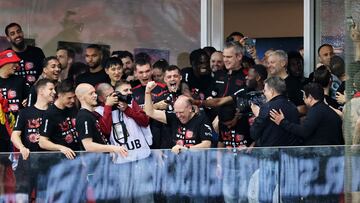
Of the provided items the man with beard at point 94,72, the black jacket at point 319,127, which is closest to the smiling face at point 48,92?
the man with beard at point 94,72

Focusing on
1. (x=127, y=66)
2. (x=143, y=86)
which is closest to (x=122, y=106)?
(x=143, y=86)

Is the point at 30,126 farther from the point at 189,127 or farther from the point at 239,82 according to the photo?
the point at 239,82

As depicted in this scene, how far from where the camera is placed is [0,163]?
12164mm

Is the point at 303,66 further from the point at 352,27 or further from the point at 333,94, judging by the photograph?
the point at 352,27

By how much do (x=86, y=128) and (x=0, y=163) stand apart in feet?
3.41

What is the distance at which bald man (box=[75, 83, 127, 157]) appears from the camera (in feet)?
39.1

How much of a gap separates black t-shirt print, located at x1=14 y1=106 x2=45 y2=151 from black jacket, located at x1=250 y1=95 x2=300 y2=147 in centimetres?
236

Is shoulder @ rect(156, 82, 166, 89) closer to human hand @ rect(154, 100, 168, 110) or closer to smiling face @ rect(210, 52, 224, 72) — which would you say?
human hand @ rect(154, 100, 168, 110)

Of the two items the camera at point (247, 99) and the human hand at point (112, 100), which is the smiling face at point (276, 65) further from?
the human hand at point (112, 100)

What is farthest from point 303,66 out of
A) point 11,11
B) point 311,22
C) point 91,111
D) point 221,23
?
point 11,11

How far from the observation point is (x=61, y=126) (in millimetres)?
12219

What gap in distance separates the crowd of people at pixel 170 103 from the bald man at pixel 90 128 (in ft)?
0.03

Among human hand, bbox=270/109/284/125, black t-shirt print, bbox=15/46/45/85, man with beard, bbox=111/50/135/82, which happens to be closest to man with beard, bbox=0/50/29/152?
black t-shirt print, bbox=15/46/45/85

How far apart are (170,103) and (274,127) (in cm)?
141
